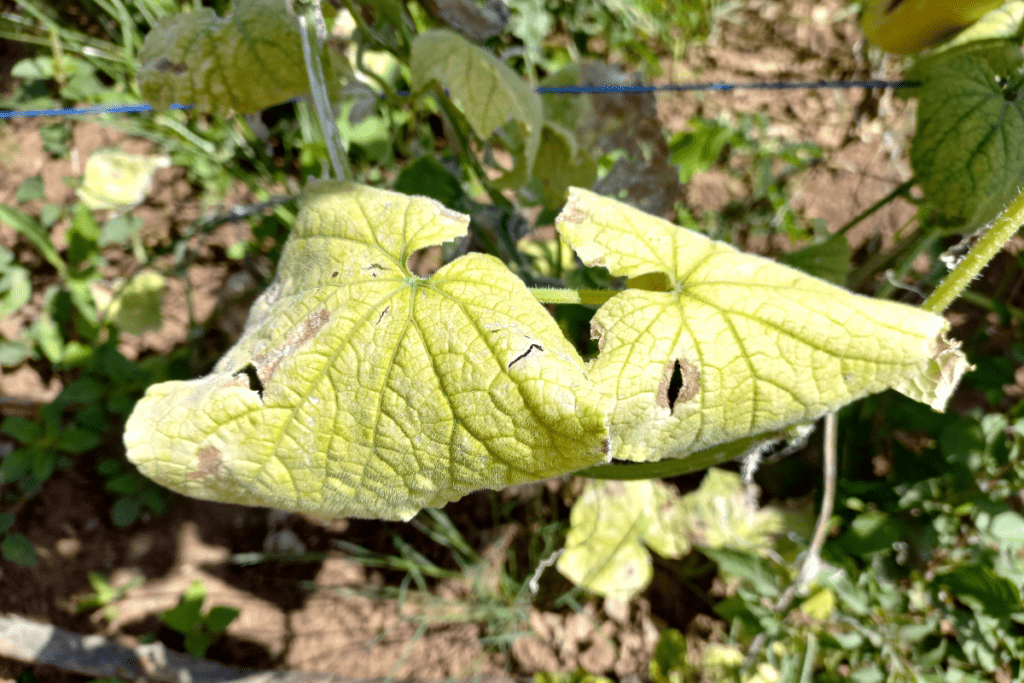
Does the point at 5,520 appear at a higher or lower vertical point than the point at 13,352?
lower

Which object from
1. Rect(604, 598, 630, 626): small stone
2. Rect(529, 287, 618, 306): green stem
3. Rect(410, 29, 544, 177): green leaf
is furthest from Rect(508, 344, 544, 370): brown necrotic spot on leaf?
Rect(604, 598, 630, 626): small stone

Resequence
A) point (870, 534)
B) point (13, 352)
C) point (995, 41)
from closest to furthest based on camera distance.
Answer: point (995, 41), point (870, 534), point (13, 352)

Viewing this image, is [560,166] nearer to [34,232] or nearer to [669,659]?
[669,659]

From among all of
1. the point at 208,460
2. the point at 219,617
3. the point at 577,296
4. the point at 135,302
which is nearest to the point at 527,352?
the point at 577,296

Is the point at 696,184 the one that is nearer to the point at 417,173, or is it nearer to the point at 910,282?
the point at 910,282

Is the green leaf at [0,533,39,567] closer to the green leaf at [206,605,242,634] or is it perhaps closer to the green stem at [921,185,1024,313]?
the green leaf at [206,605,242,634]

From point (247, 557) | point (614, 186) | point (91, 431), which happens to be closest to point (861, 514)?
point (614, 186)

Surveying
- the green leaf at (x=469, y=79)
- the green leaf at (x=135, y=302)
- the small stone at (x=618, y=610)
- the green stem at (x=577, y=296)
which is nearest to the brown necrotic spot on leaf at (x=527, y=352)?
the green stem at (x=577, y=296)

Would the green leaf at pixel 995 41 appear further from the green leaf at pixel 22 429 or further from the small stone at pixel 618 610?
the green leaf at pixel 22 429
